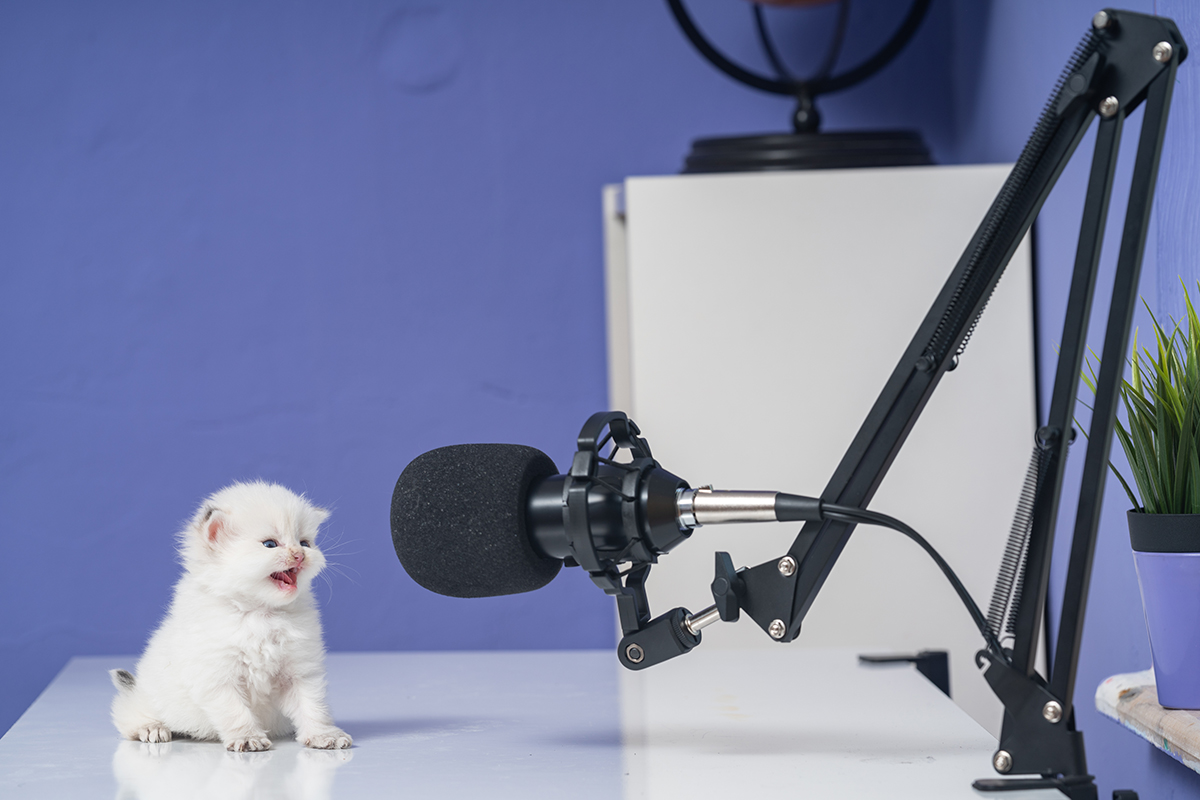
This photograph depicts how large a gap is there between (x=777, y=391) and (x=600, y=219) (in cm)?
51

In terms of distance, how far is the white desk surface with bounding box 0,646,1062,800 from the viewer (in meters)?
0.65

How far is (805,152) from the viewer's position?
1.42 metres

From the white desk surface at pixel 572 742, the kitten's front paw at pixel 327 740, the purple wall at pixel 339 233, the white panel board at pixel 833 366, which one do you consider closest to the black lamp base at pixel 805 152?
the white panel board at pixel 833 366

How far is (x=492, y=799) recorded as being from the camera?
631mm

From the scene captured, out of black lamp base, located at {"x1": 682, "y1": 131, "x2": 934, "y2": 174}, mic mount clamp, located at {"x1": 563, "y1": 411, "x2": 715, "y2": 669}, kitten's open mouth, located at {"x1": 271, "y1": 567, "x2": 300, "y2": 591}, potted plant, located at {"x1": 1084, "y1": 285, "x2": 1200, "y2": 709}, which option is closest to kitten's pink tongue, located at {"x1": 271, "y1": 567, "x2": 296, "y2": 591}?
kitten's open mouth, located at {"x1": 271, "y1": 567, "x2": 300, "y2": 591}

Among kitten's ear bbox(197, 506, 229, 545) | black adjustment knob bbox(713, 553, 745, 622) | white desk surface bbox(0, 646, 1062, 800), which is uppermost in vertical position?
kitten's ear bbox(197, 506, 229, 545)

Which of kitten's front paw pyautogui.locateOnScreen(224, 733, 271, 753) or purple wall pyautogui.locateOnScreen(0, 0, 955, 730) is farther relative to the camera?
purple wall pyautogui.locateOnScreen(0, 0, 955, 730)

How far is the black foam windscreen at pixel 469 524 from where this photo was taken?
679 millimetres

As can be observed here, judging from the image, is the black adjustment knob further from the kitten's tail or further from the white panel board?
the white panel board

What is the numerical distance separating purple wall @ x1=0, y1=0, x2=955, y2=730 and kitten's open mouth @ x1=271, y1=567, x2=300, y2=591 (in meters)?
0.96

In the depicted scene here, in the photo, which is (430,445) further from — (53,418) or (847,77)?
(847,77)

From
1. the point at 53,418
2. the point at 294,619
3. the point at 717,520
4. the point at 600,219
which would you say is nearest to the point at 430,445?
the point at 600,219

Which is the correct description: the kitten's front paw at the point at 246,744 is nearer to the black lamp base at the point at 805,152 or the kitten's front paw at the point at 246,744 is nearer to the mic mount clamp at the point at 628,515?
the mic mount clamp at the point at 628,515

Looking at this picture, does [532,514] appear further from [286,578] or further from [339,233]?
[339,233]
